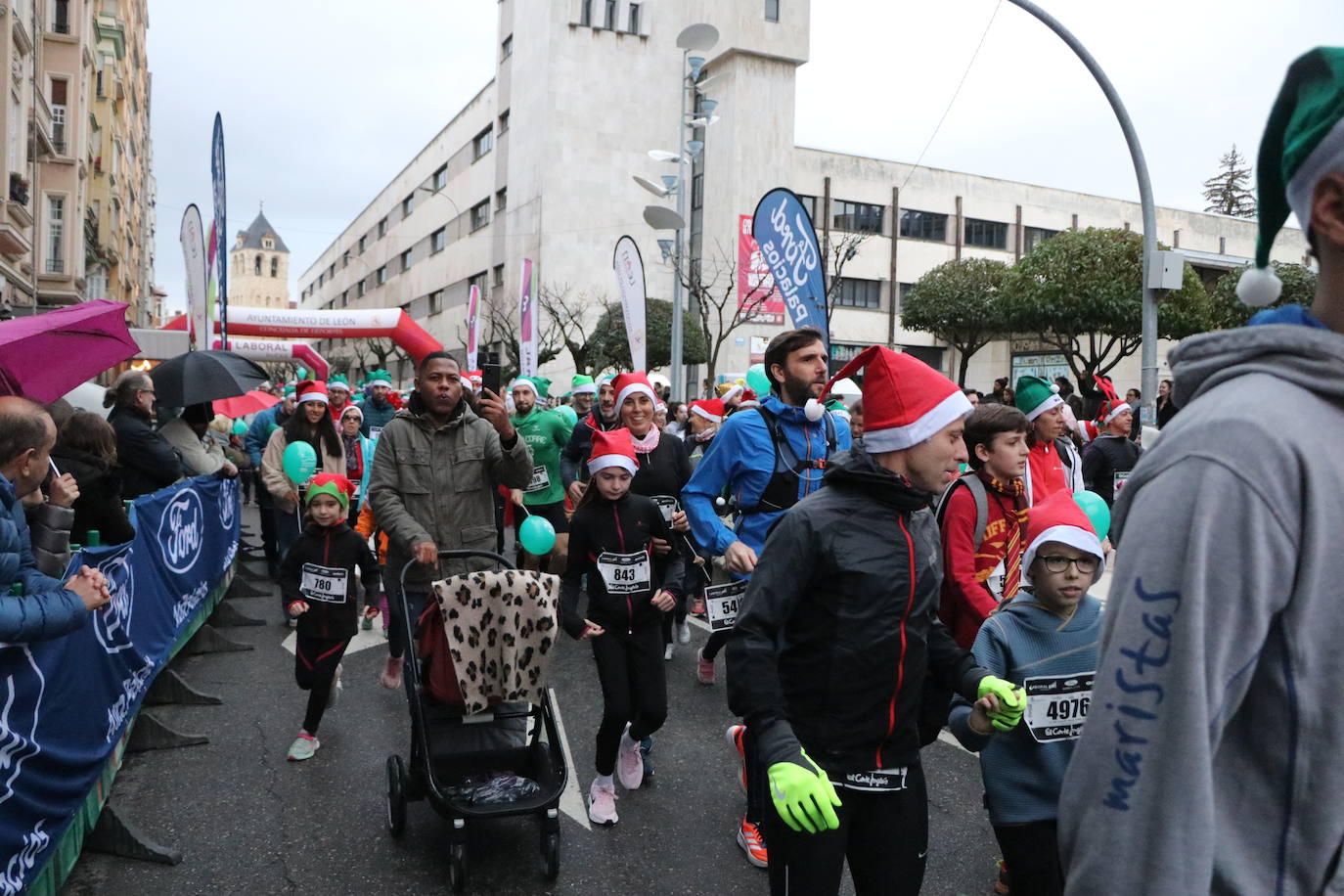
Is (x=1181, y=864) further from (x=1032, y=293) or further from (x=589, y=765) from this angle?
(x=1032, y=293)

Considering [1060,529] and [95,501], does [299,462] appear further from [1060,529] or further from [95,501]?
[1060,529]

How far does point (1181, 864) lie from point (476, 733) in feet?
12.7

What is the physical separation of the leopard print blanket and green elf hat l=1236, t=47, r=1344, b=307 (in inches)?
138

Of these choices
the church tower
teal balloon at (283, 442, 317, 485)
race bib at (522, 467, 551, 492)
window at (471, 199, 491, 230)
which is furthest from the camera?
the church tower

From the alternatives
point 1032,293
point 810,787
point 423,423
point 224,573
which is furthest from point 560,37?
point 810,787

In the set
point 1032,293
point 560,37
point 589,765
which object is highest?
point 560,37

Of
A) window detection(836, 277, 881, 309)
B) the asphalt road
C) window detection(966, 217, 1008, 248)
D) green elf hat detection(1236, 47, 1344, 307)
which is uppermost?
window detection(966, 217, 1008, 248)

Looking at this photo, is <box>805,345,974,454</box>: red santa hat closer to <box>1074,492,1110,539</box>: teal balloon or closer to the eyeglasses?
the eyeglasses

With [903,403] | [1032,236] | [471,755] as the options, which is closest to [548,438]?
[471,755]

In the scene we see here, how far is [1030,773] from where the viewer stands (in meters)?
3.18

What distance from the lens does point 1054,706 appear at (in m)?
3.15

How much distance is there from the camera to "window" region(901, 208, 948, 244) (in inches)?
1908

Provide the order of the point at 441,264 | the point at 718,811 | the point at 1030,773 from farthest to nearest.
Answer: the point at 441,264 → the point at 718,811 → the point at 1030,773

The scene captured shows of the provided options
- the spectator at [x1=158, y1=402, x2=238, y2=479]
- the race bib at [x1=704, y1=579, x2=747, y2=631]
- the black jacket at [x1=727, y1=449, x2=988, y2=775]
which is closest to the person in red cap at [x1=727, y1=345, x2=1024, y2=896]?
the black jacket at [x1=727, y1=449, x2=988, y2=775]
